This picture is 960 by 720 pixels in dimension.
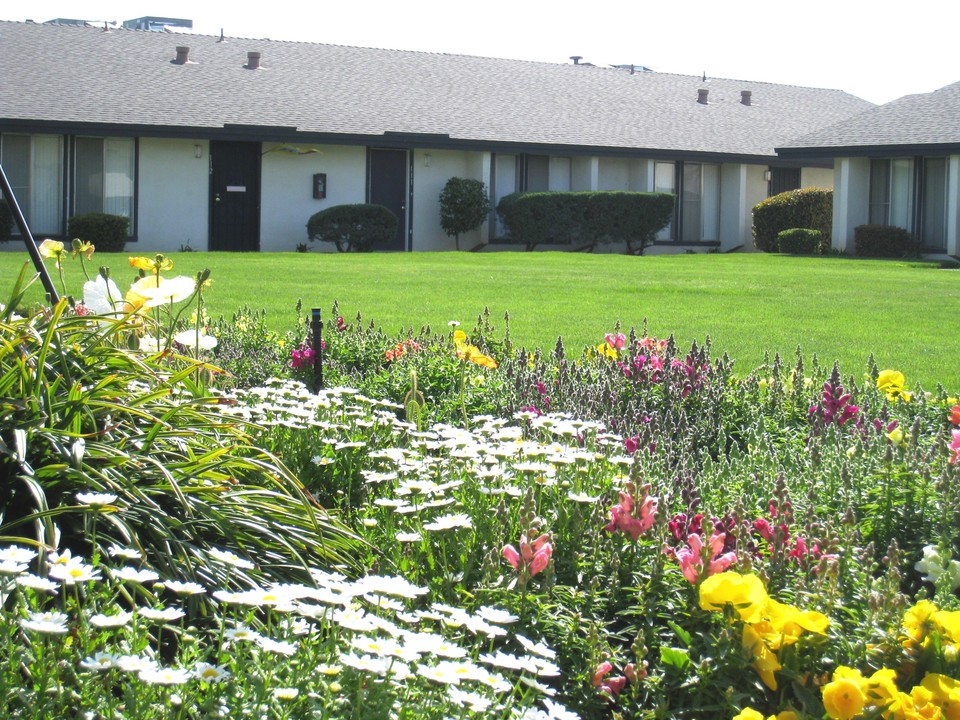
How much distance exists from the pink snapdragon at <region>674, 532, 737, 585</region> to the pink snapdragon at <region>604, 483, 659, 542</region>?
0.24m

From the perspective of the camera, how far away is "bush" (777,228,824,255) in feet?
101

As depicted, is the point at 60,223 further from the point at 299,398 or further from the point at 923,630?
A: the point at 923,630

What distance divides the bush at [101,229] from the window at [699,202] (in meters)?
15.8

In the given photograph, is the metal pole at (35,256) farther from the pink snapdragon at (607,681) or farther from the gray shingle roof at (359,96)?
the gray shingle roof at (359,96)

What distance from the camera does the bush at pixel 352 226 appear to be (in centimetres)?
2928

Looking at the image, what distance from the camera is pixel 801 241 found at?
3097cm

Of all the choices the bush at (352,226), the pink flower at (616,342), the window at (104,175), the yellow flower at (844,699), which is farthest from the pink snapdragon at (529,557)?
the window at (104,175)

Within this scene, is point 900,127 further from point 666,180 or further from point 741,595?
point 741,595

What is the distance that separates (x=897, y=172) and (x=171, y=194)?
58.6ft

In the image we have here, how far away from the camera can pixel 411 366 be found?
7176 millimetres

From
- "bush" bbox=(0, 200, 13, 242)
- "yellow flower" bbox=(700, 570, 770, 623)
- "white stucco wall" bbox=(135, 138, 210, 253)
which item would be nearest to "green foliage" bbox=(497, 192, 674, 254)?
"white stucco wall" bbox=(135, 138, 210, 253)

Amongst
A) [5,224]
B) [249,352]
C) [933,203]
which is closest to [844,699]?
[249,352]

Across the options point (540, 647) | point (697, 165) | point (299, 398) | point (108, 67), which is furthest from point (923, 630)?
point (697, 165)

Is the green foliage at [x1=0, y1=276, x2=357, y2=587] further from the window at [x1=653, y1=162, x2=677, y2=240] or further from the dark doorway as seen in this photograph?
the window at [x1=653, y1=162, x2=677, y2=240]
